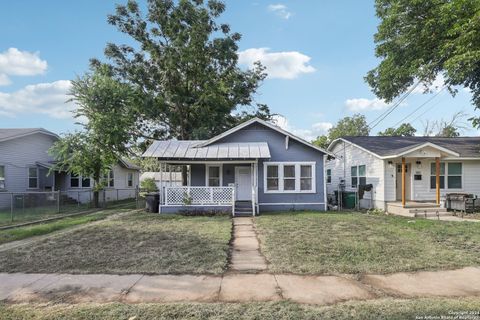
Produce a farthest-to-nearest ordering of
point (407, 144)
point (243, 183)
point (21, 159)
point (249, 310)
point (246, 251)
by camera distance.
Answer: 1. point (21, 159)
2. point (407, 144)
3. point (243, 183)
4. point (246, 251)
5. point (249, 310)

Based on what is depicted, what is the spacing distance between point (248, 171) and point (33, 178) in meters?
14.5

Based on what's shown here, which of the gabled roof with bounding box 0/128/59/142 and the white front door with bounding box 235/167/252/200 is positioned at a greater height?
the gabled roof with bounding box 0/128/59/142

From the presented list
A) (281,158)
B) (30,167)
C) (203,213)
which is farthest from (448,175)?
(30,167)

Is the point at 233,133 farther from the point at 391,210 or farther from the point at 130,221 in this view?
the point at 391,210

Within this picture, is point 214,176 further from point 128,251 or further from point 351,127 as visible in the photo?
point 351,127

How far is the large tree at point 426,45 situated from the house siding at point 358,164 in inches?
180

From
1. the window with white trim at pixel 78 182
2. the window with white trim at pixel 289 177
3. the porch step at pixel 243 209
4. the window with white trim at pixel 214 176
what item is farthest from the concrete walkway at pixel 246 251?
the window with white trim at pixel 78 182

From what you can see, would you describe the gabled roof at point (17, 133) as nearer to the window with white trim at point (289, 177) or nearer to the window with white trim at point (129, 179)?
the window with white trim at point (129, 179)

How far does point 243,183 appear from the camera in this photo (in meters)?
16.9

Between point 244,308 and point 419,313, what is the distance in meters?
2.29

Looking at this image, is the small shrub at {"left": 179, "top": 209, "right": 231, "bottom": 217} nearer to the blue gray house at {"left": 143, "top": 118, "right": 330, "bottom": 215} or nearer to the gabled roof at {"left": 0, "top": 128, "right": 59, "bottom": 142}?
the blue gray house at {"left": 143, "top": 118, "right": 330, "bottom": 215}

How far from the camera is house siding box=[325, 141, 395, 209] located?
53.8 feet

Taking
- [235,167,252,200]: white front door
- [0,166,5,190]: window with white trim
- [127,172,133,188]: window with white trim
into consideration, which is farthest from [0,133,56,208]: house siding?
[235,167,252,200]: white front door

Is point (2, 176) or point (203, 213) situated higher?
point (2, 176)
